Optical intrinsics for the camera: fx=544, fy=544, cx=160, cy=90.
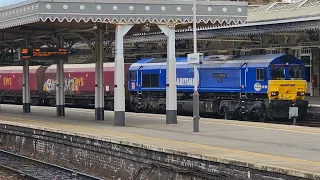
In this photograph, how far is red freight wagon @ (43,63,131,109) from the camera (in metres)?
35.8

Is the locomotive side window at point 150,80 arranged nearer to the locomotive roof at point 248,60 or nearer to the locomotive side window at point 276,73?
the locomotive roof at point 248,60

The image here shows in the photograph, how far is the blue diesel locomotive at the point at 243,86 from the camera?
26.3 meters

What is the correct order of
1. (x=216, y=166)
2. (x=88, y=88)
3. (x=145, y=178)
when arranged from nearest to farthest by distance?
1. (x=216, y=166)
2. (x=145, y=178)
3. (x=88, y=88)

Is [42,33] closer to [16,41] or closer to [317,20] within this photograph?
[16,41]

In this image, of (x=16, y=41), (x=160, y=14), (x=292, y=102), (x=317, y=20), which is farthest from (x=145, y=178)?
(x=16, y=41)

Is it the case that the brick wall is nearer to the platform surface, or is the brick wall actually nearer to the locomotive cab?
the platform surface

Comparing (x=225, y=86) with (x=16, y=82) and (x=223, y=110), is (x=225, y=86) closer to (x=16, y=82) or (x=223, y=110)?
(x=223, y=110)

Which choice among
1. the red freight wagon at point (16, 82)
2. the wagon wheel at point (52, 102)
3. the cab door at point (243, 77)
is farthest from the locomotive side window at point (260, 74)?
the red freight wagon at point (16, 82)

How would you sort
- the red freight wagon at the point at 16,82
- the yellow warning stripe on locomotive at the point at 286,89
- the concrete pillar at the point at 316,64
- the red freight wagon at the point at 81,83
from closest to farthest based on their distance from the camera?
the yellow warning stripe on locomotive at the point at 286,89
the red freight wagon at the point at 81,83
the concrete pillar at the point at 316,64
the red freight wagon at the point at 16,82

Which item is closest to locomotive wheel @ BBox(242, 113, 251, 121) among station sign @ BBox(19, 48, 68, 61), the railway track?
station sign @ BBox(19, 48, 68, 61)

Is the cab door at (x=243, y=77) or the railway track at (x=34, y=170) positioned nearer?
the railway track at (x=34, y=170)

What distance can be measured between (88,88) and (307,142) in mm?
25303

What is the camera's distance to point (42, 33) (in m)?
26.6

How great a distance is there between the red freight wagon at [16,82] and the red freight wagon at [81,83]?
101 centimetres
